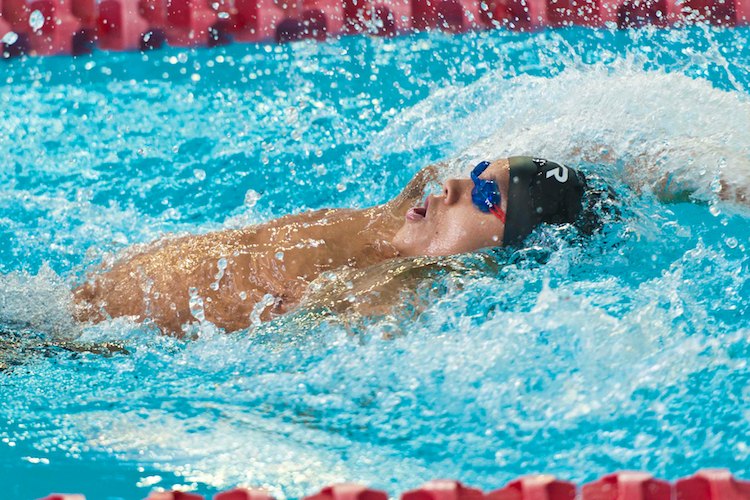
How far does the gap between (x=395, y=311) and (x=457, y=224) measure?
1.05 ft

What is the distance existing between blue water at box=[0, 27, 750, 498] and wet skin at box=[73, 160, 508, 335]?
68mm

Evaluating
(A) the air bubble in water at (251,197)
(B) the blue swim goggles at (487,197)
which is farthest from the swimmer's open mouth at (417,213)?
(A) the air bubble in water at (251,197)

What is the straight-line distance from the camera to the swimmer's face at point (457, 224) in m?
2.24

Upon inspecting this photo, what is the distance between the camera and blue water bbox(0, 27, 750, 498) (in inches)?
74.0

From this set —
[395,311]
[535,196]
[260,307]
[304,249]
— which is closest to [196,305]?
[260,307]

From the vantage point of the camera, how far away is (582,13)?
4148 mm

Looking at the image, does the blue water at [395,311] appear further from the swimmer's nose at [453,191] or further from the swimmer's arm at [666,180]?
the swimmer's nose at [453,191]

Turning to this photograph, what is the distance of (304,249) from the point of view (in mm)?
2311

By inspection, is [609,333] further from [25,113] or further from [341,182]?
[25,113]

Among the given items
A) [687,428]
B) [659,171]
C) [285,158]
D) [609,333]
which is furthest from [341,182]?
[687,428]

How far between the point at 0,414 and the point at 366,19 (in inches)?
105

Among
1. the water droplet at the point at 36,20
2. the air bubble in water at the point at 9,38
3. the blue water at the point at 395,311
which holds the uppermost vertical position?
the water droplet at the point at 36,20

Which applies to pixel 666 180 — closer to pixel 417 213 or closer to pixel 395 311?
pixel 417 213

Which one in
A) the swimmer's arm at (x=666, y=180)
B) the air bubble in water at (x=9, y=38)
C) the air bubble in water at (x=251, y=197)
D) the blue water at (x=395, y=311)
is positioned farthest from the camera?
the air bubble in water at (x=9, y=38)
